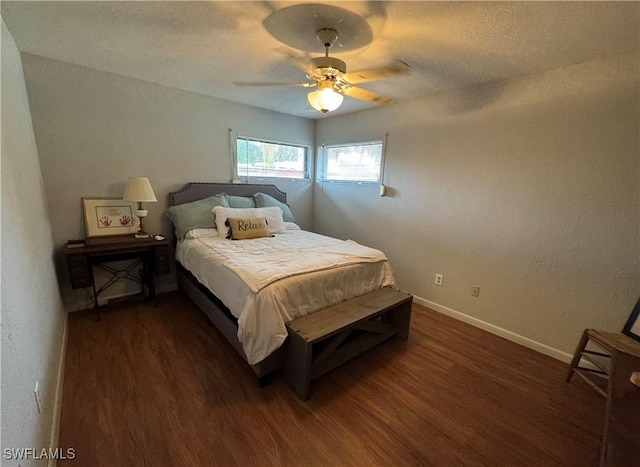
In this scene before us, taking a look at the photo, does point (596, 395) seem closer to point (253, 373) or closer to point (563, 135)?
point (563, 135)

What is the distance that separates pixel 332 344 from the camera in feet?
6.06

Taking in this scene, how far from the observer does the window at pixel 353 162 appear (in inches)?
137

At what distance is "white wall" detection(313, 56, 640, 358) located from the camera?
1922 millimetres

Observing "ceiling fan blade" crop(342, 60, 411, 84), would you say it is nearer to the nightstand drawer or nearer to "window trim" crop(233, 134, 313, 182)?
"window trim" crop(233, 134, 313, 182)

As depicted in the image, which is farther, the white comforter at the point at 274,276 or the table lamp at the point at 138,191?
the table lamp at the point at 138,191

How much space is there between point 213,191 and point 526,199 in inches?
129

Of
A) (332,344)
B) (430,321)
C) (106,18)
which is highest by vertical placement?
(106,18)

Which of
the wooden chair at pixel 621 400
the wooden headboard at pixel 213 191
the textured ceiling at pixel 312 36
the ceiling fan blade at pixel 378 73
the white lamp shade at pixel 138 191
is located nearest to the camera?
the wooden chair at pixel 621 400

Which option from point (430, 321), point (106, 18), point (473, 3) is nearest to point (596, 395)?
point (430, 321)

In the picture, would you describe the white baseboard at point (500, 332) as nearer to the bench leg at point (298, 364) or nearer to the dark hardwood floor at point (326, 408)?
the dark hardwood floor at point (326, 408)

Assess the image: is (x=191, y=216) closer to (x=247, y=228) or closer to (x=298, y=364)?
(x=247, y=228)

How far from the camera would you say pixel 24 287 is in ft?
4.42

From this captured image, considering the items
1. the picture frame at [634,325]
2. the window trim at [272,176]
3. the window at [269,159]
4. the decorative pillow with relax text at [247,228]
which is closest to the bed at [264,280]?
the decorative pillow with relax text at [247,228]

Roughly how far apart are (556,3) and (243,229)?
2733 mm
